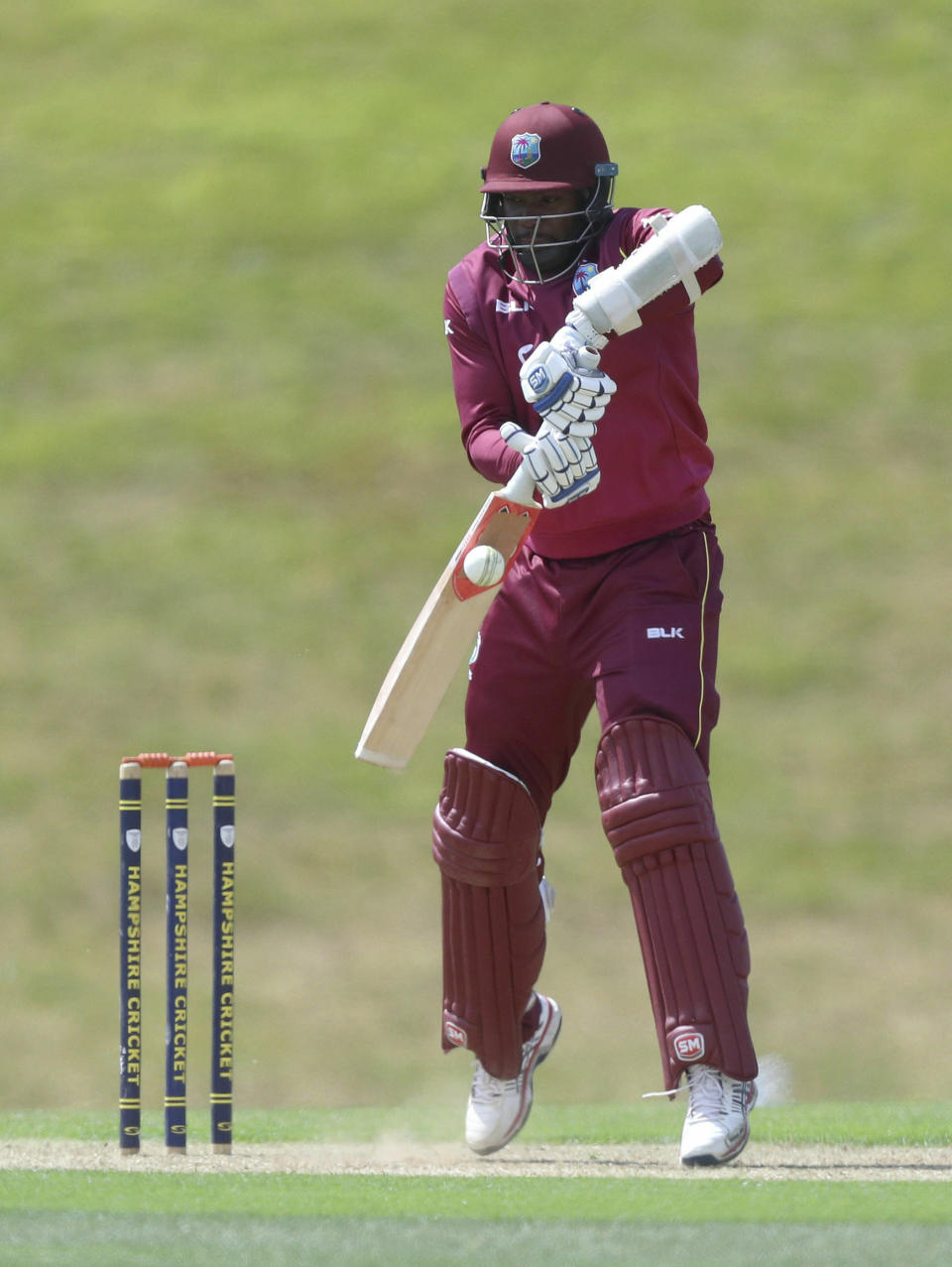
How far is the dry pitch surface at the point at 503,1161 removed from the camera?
3.27m

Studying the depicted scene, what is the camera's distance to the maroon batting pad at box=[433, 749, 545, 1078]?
3590 millimetres

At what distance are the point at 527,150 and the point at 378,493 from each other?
6639 mm

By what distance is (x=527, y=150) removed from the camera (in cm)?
347

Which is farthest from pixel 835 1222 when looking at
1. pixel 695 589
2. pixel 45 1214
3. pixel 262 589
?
pixel 262 589

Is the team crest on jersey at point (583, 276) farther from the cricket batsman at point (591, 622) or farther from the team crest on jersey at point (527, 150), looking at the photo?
the team crest on jersey at point (527, 150)

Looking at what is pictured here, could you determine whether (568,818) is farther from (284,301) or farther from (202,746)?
(284,301)

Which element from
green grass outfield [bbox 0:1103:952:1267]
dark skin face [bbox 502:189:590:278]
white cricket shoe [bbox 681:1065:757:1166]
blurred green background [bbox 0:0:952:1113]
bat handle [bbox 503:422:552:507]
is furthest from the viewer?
blurred green background [bbox 0:0:952:1113]

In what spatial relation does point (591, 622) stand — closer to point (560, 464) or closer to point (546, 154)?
point (560, 464)

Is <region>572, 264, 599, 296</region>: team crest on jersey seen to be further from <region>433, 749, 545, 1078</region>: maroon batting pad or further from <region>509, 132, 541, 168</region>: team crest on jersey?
<region>433, 749, 545, 1078</region>: maroon batting pad

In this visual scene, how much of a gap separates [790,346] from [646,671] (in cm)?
765

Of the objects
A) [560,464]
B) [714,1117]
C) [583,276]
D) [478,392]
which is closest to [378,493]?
[478,392]

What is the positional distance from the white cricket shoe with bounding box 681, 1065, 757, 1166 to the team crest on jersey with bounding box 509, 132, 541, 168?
147cm

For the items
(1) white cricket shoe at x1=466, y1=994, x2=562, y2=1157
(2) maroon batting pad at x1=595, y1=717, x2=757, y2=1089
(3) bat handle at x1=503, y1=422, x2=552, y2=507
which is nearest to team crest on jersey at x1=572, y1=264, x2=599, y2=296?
(3) bat handle at x1=503, y1=422, x2=552, y2=507

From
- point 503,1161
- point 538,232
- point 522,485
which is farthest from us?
point 503,1161
